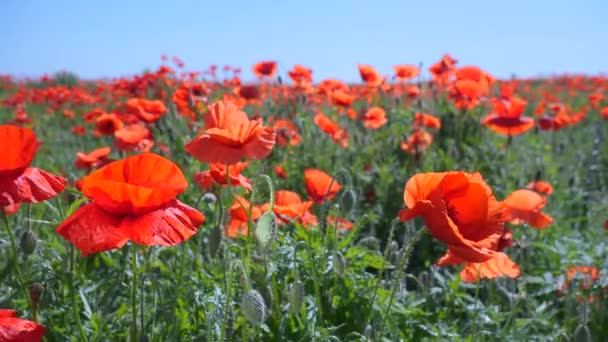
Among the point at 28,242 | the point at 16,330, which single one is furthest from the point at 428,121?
the point at 16,330

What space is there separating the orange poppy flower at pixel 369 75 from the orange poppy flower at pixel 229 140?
9.10ft

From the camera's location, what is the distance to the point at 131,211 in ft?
4.08

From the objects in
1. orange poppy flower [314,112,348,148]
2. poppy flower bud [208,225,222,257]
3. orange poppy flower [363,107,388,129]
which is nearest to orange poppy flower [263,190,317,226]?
poppy flower bud [208,225,222,257]

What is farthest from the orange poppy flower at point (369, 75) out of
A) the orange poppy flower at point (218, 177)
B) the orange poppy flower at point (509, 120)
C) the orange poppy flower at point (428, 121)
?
the orange poppy flower at point (218, 177)

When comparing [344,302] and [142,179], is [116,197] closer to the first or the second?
[142,179]

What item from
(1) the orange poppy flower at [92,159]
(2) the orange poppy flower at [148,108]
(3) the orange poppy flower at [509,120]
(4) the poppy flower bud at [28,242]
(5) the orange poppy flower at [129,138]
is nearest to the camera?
(4) the poppy flower bud at [28,242]

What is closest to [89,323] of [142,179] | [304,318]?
[304,318]

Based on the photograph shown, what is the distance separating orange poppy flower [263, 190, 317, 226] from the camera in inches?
83.2

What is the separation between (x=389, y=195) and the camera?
3.80 meters

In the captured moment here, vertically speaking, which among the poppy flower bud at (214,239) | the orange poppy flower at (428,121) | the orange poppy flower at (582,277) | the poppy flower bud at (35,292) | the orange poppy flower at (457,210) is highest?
the orange poppy flower at (457,210)

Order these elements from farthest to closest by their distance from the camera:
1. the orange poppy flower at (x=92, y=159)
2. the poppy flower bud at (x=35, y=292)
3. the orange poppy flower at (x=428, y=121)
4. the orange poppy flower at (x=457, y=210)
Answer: the orange poppy flower at (x=428, y=121) → the orange poppy flower at (x=92, y=159) → the poppy flower bud at (x=35, y=292) → the orange poppy flower at (x=457, y=210)

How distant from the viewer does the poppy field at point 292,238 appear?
129 cm

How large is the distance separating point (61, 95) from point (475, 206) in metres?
6.94

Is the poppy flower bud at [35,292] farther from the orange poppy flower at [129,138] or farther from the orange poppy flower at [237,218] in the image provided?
the orange poppy flower at [129,138]
